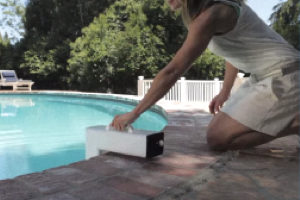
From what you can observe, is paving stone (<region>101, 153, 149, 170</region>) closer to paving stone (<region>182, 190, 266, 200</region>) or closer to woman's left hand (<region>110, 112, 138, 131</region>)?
woman's left hand (<region>110, 112, 138, 131</region>)

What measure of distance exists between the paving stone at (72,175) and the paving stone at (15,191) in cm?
18

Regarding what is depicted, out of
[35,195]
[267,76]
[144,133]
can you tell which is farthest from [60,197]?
[267,76]

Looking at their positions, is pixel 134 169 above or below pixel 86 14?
below

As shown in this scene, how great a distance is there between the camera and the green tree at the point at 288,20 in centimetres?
1181

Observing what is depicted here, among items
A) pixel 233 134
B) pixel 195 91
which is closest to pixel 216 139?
pixel 233 134

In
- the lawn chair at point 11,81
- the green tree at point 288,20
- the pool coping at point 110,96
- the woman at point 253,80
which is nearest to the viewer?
the woman at point 253,80

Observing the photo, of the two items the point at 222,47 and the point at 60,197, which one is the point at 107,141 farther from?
the point at 222,47

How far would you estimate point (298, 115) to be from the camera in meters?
1.64

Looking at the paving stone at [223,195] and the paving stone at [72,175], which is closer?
the paving stone at [223,195]

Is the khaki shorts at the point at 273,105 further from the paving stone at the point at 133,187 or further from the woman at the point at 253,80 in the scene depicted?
the paving stone at the point at 133,187

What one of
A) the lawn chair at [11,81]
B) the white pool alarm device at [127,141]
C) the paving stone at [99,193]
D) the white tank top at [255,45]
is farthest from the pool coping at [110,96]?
the paving stone at [99,193]

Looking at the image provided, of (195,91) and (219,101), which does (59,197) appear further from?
(195,91)

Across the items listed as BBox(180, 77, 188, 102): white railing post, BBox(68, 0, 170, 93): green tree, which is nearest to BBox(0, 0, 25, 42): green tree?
BBox(68, 0, 170, 93): green tree

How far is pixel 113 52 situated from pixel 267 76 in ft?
34.3
